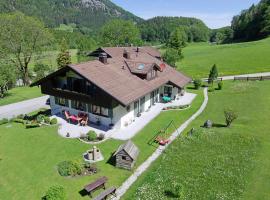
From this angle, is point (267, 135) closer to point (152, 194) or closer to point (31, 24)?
point (152, 194)

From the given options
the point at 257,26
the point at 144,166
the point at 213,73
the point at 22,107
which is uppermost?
the point at 257,26

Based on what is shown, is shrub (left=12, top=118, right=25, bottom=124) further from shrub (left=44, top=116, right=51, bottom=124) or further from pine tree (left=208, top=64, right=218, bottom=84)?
pine tree (left=208, top=64, right=218, bottom=84)

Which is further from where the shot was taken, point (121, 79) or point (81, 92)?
point (121, 79)

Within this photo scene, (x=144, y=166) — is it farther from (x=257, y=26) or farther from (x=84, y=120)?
(x=257, y=26)

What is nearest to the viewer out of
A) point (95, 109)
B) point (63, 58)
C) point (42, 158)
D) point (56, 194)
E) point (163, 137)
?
point (56, 194)

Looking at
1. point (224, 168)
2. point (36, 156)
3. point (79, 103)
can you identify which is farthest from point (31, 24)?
point (224, 168)

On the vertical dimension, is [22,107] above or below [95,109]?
below

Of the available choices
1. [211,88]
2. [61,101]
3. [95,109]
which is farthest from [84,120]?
[211,88]

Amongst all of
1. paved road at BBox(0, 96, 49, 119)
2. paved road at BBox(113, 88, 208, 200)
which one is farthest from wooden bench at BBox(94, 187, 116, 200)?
paved road at BBox(0, 96, 49, 119)
